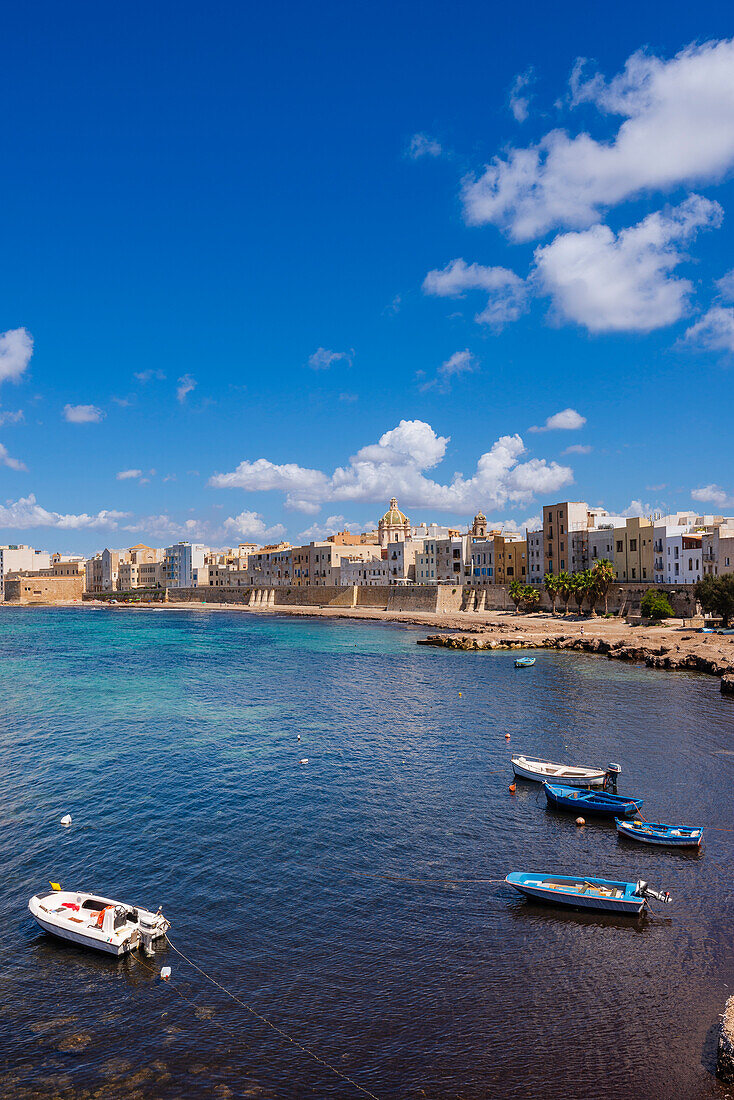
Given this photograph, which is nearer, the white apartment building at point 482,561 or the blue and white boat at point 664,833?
the blue and white boat at point 664,833

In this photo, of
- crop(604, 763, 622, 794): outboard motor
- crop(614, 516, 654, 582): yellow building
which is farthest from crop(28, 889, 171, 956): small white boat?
crop(614, 516, 654, 582): yellow building

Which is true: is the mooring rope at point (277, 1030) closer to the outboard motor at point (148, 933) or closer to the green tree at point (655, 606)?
the outboard motor at point (148, 933)

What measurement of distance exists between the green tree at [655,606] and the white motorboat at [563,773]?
5845 centimetres

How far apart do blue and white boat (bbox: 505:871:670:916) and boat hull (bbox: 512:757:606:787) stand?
960 cm

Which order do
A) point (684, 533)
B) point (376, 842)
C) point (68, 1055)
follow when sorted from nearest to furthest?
point (68, 1055) < point (376, 842) < point (684, 533)

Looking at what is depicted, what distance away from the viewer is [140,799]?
30.0 meters

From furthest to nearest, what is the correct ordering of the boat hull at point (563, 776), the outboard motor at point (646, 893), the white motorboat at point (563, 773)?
the boat hull at point (563, 776) → the white motorboat at point (563, 773) → the outboard motor at point (646, 893)

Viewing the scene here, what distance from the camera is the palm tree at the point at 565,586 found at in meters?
101

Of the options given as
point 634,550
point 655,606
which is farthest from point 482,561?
point 655,606

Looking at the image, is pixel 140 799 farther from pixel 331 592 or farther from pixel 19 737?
pixel 331 592

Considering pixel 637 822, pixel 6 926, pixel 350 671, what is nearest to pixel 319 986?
pixel 6 926

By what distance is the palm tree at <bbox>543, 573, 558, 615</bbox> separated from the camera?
10363cm

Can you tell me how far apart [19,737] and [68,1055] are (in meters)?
29.4

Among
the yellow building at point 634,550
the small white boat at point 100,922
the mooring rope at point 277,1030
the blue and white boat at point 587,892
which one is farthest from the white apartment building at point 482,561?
the mooring rope at point 277,1030
